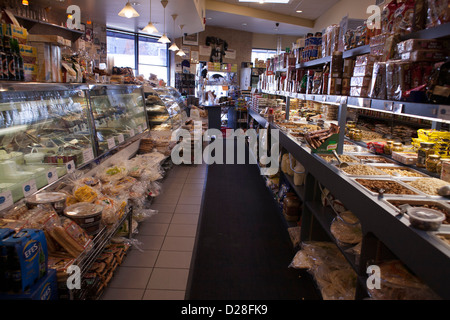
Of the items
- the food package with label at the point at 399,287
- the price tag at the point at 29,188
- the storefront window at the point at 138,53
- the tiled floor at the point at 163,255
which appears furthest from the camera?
the storefront window at the point at 138,53

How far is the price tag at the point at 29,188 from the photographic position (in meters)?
1.99

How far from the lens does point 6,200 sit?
1.83 m

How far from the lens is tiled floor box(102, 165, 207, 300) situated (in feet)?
8.13

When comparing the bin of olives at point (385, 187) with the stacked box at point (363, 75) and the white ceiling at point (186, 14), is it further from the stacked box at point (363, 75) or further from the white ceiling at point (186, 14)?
the white ceiling at point (186, 14)

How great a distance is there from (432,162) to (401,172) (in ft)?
0.68

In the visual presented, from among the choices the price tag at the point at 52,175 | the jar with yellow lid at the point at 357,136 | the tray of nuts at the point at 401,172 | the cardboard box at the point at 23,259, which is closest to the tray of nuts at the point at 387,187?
the tray of nuts at the point at 401,172

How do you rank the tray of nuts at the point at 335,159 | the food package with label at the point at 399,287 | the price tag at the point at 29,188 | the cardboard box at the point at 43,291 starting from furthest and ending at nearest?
1. the tray of nuts at the point at 335,159
2. the price tag at the point at 29,188
3. the food package with label at the point at 399,287
4. the cardboard box at the point at 43,291

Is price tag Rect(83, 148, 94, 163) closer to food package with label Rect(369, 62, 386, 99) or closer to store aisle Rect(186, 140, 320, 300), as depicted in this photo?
store aisle Rect(186, 140, 320, 300)

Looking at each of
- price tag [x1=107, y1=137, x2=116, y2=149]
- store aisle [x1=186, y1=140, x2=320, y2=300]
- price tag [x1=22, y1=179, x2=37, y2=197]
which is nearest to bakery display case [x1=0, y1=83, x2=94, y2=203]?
price tag [x1=22, y1=179, x2=37, y2=197]

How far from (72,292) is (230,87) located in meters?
12.2

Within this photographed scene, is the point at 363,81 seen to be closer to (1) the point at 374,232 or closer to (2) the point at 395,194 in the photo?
(2) the point at 395,194

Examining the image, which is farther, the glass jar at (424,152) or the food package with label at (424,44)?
the glass jar at (424,152)

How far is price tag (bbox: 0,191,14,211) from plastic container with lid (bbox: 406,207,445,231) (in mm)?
2061

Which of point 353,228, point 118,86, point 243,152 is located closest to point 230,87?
point 243,152
